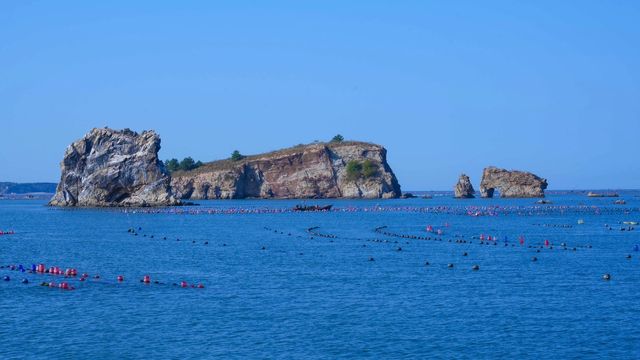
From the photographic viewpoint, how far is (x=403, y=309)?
4097 cm

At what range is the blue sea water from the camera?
3347cm

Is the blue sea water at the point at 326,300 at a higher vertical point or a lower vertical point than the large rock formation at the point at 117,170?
lower

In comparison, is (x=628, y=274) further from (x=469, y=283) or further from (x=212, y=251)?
(x=212, y=251)

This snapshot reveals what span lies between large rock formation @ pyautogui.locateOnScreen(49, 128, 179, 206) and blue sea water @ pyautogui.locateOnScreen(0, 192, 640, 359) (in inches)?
2859

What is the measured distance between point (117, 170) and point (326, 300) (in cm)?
12078

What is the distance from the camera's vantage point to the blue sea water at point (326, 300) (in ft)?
110

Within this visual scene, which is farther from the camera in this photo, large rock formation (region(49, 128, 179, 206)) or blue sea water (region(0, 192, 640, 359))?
large rock formation (region(49, 128, 179, 206))

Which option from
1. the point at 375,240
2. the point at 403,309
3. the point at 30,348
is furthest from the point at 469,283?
the point at 375,240

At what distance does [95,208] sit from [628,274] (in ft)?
404

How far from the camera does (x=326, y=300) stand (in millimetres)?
43625

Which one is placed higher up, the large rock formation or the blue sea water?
the large rock formation

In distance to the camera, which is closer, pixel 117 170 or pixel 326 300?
pixel 326 300

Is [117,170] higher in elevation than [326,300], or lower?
higher

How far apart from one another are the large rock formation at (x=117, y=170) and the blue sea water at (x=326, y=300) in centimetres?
7263
